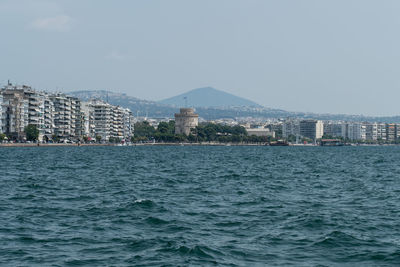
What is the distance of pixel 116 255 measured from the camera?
59.1 feet

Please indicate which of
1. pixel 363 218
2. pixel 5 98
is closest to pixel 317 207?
pixel 363 218

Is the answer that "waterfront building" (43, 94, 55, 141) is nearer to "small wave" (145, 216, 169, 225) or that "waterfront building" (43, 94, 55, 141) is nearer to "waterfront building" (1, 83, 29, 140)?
"waterfront building" (1, 83, 29, 140)

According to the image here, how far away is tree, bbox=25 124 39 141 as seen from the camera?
160 metres

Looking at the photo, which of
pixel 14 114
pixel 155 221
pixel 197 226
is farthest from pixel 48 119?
pixel 197 226

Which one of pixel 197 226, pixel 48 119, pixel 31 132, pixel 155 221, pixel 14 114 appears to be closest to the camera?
pixel 197 226

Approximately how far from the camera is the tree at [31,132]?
160250mm

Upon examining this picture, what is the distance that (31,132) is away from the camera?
6309 inches

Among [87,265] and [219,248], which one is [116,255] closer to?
[87,265]

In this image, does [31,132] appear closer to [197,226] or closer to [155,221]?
[155,221]

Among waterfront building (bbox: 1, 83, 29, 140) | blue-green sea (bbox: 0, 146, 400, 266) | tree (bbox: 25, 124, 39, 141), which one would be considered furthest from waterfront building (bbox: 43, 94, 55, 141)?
blue-green sea (bbox: 0, 146, 400, 266)

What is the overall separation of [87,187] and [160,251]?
20109 mm

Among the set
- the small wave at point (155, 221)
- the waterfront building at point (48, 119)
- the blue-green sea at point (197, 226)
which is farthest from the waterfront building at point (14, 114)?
the small wave at point (155, 221)

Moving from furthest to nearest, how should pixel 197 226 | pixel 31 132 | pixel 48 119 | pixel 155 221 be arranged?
pixel 48 119 < pixel 31 132 < pixel 155 221 < pixel 197 226

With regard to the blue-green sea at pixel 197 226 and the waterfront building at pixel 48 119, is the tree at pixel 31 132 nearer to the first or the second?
the waterfront building at pixel 48 119
